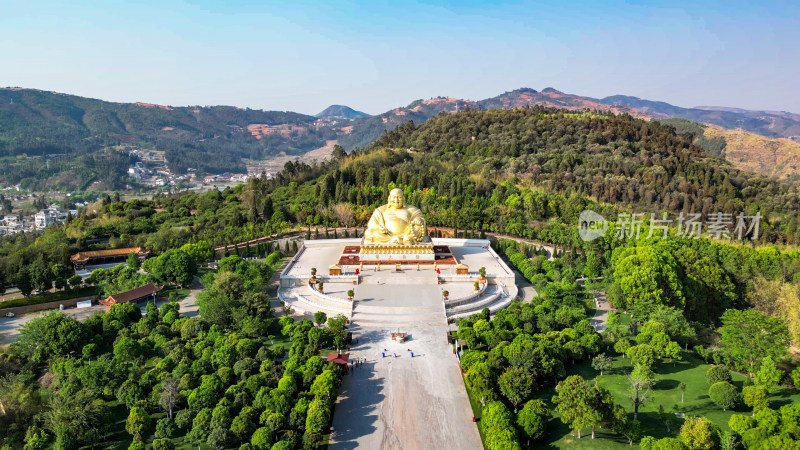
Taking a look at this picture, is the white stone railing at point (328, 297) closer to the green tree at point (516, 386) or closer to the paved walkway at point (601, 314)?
the green tree at point (516, 386)

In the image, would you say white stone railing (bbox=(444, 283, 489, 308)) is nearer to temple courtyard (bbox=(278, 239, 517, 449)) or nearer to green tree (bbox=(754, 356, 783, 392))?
temple courtyard (bbox=(278, 239, 517, 449))

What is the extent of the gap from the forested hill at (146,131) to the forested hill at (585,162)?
77235mm

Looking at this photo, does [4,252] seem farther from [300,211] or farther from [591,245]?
[591,245]

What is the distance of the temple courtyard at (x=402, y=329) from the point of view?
15.1 meters

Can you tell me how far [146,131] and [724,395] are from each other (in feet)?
505

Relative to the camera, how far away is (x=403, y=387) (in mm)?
17453

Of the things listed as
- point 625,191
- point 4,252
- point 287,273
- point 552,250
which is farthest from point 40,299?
point 625,191

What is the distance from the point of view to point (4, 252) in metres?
31.4

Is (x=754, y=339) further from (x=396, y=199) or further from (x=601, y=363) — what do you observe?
(x=396, y=199)

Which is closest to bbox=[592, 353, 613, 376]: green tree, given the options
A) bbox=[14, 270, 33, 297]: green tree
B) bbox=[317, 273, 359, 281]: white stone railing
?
bbox=[317, 273, 359, 281]: white stone railing

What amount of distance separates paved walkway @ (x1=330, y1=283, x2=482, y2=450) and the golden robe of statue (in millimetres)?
5606

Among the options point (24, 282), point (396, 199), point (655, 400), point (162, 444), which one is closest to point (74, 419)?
point (162, 444)

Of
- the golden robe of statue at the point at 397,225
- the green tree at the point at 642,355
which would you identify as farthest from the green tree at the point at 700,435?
the golden robe of statue at the point at 397,225

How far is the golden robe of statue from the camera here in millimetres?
29656
